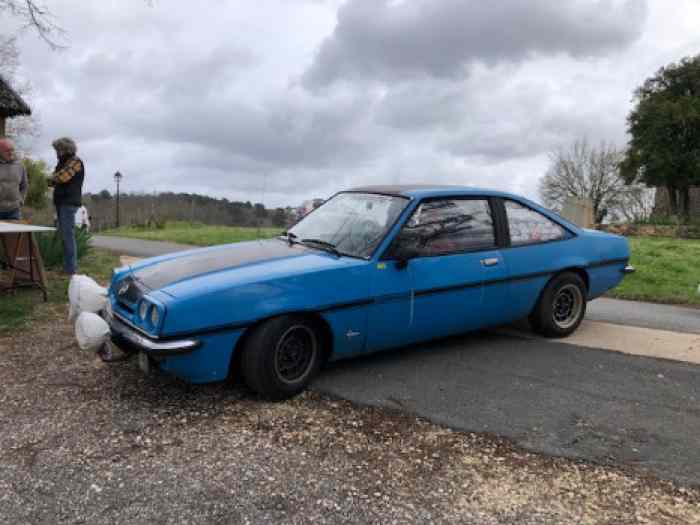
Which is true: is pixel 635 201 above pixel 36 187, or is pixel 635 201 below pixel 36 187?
above

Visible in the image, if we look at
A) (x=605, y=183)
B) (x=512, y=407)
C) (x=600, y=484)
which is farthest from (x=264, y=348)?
(x=605, y=183)

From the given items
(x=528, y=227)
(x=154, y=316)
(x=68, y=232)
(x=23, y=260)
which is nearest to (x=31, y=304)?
(x=23, y=260)

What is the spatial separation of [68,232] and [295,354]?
16.6 ft

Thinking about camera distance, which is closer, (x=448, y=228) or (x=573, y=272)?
(x=448, y=228)

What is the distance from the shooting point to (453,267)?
455 centimetres

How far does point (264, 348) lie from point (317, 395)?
0.59 m

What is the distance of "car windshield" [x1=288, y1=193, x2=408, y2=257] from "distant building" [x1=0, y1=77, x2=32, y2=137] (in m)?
13.5

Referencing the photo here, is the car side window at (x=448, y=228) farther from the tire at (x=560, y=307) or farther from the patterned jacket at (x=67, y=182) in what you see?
the patterned jacket at (x=67, y=182)

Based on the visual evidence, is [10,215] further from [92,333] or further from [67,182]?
[92,333]

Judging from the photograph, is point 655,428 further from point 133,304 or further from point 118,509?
point 133,304

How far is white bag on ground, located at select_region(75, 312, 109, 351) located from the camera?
3.82 metres

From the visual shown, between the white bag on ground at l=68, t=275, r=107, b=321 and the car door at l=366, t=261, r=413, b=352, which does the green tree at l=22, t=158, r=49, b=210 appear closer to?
the white bag on ground at l=68, t=275, r=107, b=321

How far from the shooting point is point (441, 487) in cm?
284

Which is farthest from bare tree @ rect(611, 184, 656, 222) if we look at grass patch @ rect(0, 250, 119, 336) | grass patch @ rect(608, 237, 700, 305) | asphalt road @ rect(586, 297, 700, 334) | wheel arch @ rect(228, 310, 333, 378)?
wheel arch @ rect(228, 310, 333, 378)
